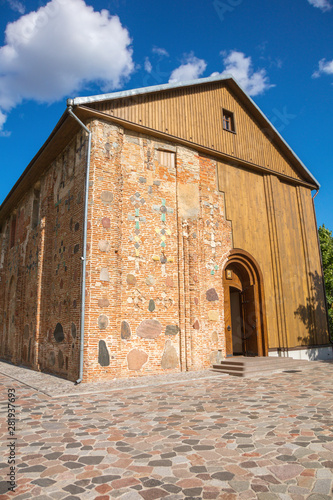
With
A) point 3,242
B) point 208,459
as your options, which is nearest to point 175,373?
point 208,459

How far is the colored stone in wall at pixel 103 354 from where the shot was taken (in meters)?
8.46

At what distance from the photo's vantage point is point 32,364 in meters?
12.0

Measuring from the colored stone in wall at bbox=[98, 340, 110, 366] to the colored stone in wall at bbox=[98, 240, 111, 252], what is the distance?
2.34 m

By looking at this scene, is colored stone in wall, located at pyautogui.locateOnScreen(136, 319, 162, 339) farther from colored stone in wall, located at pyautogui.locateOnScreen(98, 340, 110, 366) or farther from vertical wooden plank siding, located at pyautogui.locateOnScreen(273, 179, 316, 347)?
vertical wooden plank siding, located at pyautogui.locateOnScreen(273, 179, 316, 347)

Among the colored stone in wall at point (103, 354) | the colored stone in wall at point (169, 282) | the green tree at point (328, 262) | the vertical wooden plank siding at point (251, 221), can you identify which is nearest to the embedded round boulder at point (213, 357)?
the colored stone in wall at point (169, 282)

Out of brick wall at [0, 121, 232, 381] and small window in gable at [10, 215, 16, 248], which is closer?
brick wall at [0, 121, 232, 381]

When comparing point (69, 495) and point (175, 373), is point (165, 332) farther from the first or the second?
point (69, 495)

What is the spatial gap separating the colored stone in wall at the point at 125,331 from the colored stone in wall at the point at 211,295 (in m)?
3.04

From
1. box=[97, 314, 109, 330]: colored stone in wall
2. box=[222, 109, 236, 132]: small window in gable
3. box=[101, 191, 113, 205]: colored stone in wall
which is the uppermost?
box=[222, 109, 236, 132]: small window in gable

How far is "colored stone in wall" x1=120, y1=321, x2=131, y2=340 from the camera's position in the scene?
29.9 ft

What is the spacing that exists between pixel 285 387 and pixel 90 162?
747cm

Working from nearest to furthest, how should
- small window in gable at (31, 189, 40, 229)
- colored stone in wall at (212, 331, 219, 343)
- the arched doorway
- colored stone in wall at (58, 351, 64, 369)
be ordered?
colored stone in wall at (58, 351, 64, 369)
colored stone in wall at (212, 331, 219, 343)
the arched doorway
small window in gable at (31, 189, 40, 229)

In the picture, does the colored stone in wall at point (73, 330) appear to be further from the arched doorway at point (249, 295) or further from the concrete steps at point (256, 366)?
the arched doorway at point (249, 295)

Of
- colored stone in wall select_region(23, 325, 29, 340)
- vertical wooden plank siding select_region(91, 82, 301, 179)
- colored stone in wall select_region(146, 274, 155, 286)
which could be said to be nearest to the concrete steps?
colored stone in wall select_region(146, 274, 155, 286)
